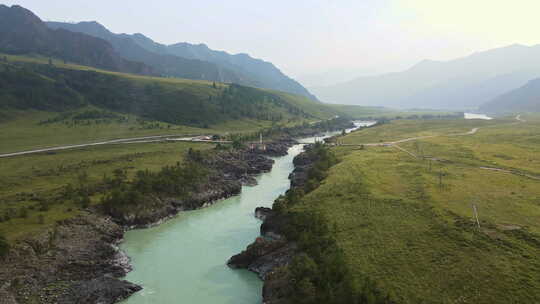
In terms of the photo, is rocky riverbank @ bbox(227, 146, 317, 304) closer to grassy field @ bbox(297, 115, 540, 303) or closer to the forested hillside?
grassy field @ bbox(297, 115, 540, 303)

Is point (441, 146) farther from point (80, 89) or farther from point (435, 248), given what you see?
point (80, 89)

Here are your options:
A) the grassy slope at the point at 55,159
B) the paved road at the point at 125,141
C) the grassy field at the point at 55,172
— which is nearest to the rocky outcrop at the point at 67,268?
the grassy field at the point at 55,172

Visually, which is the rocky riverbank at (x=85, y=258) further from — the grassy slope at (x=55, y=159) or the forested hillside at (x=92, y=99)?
the forested hillside at (x=92, y=99)

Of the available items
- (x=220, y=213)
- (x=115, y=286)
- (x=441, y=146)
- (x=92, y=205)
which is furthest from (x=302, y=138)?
(x=115, y=286)

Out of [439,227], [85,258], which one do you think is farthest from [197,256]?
[439,227]

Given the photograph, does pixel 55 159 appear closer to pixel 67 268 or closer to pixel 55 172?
pixel 55 172

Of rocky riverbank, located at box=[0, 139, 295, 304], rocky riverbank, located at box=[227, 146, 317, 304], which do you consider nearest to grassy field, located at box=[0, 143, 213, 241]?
rocky riverbank, located at box=[0, 139, 295, 304]
